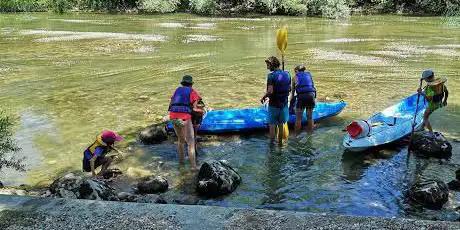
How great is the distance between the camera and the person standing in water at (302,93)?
31.0 feet

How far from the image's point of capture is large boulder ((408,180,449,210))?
6418 millimetres

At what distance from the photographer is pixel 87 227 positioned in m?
4.72

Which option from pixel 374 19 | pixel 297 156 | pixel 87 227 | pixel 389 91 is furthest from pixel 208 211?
pixel 374 19

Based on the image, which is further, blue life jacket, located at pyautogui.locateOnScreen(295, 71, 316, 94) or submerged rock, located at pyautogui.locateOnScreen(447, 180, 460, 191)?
blue life jacket, located at pyautogui.locateOnScreen(295, 71, 316, 94)

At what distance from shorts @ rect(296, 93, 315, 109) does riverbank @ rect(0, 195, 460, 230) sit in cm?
483

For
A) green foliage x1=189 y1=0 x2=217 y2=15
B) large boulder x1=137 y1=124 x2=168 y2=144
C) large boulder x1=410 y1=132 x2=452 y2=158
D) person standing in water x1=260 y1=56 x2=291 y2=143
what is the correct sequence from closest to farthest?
large boulder x1=410 y1=132 x2=452 y2=158, person standing in water x1=260 y1=56 x2=291 y2=143, large boulder x1=137 y1=124 x2=168 y2=144, green foliage x1=189 y1=0 x2=217 y2=15

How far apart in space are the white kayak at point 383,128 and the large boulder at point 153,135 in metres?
3.62

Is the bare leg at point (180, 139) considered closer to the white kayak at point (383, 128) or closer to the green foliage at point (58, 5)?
the white kayak at point (383, 128)

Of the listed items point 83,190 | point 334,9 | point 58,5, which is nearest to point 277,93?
point 83,190

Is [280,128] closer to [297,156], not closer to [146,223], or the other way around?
[297,156]

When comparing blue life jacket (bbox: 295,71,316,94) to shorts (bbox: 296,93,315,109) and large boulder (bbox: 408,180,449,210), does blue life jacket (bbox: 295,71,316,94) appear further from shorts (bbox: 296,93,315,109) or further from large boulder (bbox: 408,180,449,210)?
large boulder (bbox: 408,180,449,210)

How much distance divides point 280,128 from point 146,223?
15.5 ft

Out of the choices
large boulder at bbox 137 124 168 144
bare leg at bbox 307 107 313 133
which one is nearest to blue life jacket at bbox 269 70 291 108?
bare leg at bbox 307 107 313 133

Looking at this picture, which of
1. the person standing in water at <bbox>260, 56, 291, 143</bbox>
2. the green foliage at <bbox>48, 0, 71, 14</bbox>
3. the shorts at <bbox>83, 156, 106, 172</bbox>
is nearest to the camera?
the shorts at <bbox>83, 156, 106, 172</bbox>
